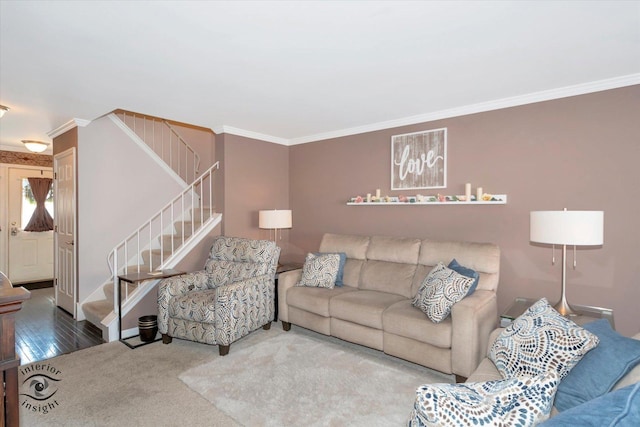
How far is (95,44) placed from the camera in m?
2.26

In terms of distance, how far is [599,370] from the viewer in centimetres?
139

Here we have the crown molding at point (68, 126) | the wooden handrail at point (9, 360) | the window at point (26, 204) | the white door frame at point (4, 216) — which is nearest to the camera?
the wooden handrail at point (9, 360)

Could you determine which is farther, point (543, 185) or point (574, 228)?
point (543, 185)

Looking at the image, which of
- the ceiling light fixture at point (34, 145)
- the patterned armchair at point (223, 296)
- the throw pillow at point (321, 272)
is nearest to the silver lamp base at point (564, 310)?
the throw pillow at point (321, 272)

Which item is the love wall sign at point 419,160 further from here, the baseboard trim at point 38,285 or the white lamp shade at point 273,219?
the baseboard trim at point 38,285

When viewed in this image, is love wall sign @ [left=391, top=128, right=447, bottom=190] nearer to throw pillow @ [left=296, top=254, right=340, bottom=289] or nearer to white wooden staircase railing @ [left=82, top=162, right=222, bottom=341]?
throw pillow @ [left=296, top=254, right=340, bottom=289]

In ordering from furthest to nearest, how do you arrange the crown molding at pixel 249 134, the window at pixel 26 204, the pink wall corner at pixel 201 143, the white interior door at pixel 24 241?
1. the window at pixel 26 204
2. the white interior door at pixel 24 241
3. the pink wall corner at pixel 201 143
4. the crown molding at pixel 249 134

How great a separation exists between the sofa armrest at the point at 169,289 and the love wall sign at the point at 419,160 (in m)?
2.60

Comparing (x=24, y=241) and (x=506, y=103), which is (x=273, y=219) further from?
(x=24, y=241)

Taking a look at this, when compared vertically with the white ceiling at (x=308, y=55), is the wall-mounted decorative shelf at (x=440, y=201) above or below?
below

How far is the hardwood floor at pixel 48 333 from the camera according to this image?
3305 mm

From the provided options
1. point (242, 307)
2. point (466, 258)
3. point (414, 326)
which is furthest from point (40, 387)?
point (466, 258)

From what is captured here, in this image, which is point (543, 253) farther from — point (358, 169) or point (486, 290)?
point (358, 169)

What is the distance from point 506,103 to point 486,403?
3184 millimetres
